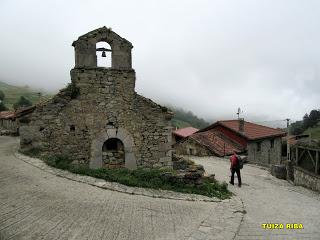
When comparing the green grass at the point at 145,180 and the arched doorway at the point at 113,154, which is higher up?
the arched doorway at the point at 113,154

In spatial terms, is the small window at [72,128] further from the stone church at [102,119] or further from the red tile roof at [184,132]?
the red tile roof at [184,132]

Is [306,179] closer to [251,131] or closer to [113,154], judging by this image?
[113,154]

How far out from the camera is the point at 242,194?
37.3 feet

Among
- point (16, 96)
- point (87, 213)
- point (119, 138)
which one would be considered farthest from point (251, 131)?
point (16, 96)

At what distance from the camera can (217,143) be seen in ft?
95.1

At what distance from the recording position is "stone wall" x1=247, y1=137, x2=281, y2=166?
101 ft

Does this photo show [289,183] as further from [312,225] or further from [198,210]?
[198,210]

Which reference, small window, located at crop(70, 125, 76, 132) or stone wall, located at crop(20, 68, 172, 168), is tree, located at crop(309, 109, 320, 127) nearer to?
stone wall, located at crop(20, 68, 172, 168)

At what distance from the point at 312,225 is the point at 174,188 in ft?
13.6

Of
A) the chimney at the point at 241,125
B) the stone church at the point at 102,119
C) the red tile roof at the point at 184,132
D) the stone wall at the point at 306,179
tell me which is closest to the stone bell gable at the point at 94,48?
the stone church at the point at 102,119

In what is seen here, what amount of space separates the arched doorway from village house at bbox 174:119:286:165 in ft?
50.3

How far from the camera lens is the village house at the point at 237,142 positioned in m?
27.5

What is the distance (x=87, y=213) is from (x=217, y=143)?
77.1 ft

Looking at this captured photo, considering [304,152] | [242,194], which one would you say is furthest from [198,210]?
[304,152]
